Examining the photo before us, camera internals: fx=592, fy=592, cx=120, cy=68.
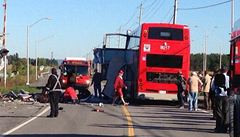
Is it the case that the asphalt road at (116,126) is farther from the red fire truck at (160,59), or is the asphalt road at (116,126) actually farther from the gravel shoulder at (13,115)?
the red fire truck at (160,59)

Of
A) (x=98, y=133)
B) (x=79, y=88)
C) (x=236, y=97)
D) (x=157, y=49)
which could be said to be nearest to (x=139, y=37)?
(x=157, y=49)

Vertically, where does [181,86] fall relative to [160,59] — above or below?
below

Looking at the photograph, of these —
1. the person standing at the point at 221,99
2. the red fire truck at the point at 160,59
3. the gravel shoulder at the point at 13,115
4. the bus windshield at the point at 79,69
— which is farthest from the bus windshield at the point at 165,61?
the bus windshield at the point at 79,69

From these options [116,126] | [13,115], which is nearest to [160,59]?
[13,115]

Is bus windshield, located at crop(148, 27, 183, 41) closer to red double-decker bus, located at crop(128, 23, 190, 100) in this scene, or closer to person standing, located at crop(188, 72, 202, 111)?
red double-decker bus, located at crop(128, 23, 190, 100)

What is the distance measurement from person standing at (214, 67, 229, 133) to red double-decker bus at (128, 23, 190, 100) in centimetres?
1314

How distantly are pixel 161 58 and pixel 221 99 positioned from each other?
1385 cm

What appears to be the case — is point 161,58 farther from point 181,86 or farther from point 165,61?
point 181,86

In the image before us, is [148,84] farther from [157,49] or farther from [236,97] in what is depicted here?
[236,97]

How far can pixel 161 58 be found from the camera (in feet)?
99.6

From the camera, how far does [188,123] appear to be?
19.7 m

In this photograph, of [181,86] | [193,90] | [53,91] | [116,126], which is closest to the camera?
[116,126]

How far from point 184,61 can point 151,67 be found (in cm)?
171

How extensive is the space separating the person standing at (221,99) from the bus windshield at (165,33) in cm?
1320
